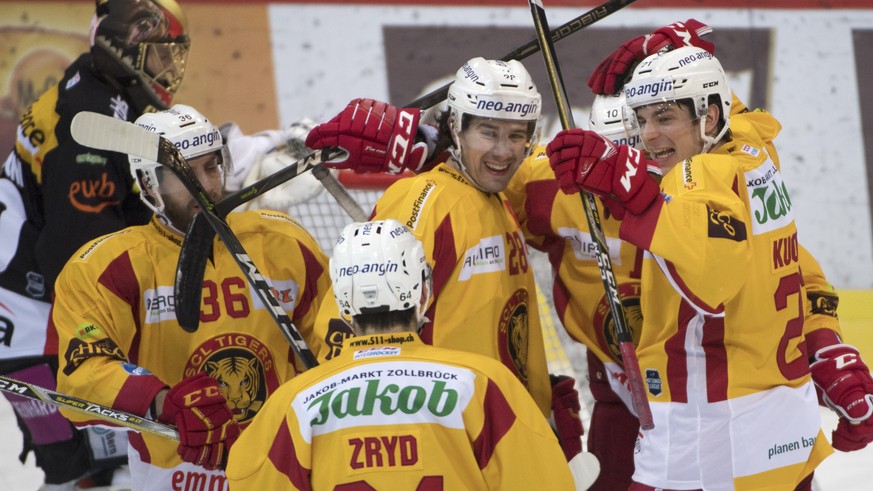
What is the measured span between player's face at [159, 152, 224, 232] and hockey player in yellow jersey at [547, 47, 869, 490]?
2.84 feet

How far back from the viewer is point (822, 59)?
5.90 metres

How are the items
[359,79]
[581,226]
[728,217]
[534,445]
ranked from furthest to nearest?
[359,79] → [581,226] → [728,217] → [534,445]

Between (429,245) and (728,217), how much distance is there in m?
0.66

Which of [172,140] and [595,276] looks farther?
[595,276]

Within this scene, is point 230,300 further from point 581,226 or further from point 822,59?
A: point 822,59

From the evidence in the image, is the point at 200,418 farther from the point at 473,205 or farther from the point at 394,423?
the point at 473,205

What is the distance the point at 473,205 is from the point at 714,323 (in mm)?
612

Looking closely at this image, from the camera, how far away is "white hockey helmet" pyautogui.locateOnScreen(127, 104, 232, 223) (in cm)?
287

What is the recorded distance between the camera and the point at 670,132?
8.77 ft

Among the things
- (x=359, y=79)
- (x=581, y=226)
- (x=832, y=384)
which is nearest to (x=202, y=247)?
(x=581, y=226)

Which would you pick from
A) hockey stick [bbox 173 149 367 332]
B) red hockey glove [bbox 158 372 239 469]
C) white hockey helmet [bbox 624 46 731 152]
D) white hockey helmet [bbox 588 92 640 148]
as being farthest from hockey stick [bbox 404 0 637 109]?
red hockey glove [bbox 158 372 239 469]

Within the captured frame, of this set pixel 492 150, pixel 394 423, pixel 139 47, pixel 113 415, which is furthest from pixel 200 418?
pixel 139 47

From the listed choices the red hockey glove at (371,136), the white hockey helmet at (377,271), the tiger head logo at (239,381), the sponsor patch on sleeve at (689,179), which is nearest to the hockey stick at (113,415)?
the tiger head logo at (239,381)

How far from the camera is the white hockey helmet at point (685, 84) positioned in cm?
263
